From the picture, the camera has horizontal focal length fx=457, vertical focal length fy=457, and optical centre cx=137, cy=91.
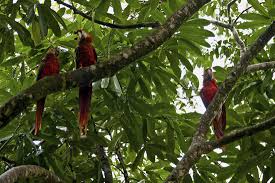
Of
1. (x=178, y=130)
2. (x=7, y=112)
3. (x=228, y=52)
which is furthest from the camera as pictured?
(x=228, y=52)

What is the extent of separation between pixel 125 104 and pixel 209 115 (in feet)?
2.52

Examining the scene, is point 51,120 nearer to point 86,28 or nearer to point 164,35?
point 86,28

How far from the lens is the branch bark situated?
195 cm

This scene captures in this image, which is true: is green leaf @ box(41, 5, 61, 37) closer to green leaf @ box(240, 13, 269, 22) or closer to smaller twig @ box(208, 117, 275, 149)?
smaller twig @ box(208, 117, 275, 149)

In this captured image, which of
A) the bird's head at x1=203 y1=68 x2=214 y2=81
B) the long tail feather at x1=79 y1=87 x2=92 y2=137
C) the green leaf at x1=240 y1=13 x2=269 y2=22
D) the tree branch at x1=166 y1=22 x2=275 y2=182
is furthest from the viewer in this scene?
the bird's head at x1=203 y1=68 x2=214 y2=81

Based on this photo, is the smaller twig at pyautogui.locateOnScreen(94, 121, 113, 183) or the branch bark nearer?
the branch bark

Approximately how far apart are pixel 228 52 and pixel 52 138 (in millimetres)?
2306

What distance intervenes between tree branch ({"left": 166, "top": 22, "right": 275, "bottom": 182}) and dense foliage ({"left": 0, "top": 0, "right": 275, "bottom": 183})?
0.40 metres

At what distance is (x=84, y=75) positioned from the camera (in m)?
2.12

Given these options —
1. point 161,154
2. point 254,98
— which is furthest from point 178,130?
point 254,98

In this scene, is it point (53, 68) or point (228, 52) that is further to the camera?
point (228, 52)

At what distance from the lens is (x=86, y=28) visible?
143 inches

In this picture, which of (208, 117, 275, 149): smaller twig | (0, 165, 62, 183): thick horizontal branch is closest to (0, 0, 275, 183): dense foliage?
(0, 165, 62, 183): thick horizontal branch

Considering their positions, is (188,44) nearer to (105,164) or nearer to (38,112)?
(105,164)
